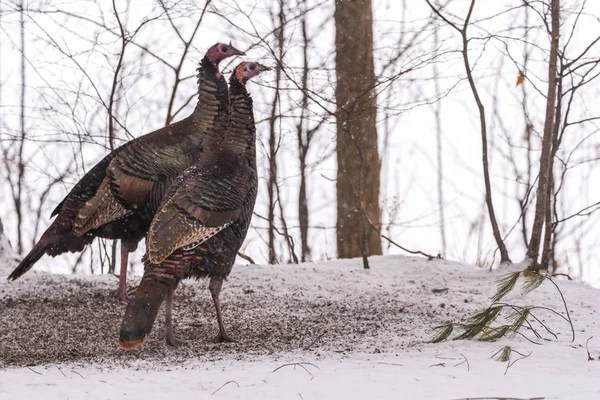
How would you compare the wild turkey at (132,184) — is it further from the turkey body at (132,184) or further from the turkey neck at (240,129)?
the turkey neck at (240,129)

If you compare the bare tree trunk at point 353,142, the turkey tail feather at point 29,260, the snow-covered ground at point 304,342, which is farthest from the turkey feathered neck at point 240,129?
the bare tree trunk at point 353,142

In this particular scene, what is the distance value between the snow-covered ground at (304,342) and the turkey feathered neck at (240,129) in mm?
1184

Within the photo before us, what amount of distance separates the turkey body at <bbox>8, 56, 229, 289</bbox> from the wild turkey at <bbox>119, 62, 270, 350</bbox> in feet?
1.85

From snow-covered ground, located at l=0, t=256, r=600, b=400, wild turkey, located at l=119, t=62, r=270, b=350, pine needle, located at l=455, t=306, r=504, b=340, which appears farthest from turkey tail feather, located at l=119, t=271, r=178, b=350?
pine needle, located at l=455, t=306, r=504, b=340

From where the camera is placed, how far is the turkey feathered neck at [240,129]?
16.6 feet

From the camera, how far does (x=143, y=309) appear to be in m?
4.11

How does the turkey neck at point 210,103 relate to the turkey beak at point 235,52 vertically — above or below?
below

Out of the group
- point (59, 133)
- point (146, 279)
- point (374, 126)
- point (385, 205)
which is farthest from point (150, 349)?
point (385, 205)

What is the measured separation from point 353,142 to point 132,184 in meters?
3.10

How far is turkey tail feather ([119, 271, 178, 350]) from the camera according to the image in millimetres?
3969

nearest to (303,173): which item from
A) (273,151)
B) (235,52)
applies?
(273,151)

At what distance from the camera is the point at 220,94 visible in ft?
18.8

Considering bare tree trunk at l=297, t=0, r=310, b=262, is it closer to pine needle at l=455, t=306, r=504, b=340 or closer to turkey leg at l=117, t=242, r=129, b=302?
turkey leg at l=117, t=242, r=129, b=302

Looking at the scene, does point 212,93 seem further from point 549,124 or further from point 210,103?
point 549,124
